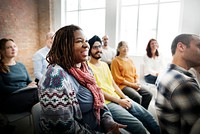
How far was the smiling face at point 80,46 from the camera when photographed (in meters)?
1.07

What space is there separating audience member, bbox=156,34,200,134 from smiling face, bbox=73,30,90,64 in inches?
22.5

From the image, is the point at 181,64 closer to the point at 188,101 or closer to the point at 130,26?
the point at 188,101

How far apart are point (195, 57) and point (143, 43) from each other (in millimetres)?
3568

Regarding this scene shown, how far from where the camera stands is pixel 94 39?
73.7 inches

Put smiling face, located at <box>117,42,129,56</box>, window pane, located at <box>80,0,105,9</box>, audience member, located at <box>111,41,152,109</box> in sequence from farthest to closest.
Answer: window pane, located at <box>80,0,105,9</box> < smiling face, located at <box>117,42,129,56</box> < audience member, located at <box>111,41,152,109</box>

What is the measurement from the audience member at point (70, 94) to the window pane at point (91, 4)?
4.18 metres

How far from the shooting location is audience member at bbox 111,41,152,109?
2.30 meters

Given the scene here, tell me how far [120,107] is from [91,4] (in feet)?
14.4

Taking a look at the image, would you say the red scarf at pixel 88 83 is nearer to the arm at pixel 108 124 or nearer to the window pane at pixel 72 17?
the arm at pixel 108 124

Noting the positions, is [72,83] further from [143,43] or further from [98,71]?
[143,43]

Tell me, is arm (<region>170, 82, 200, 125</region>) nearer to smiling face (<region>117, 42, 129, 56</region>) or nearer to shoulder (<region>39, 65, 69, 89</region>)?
shoulder (<region>39, 65, 69, 89</region>)

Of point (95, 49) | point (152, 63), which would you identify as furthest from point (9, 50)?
point (152, 63)

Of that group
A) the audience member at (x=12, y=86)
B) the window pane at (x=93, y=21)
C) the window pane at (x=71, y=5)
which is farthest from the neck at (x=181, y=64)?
the window pane at (x=71, y=5)

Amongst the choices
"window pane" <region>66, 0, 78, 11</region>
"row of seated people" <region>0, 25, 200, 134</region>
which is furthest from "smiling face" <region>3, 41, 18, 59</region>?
"window pane" <region>66, 0, 78, 11</region>
